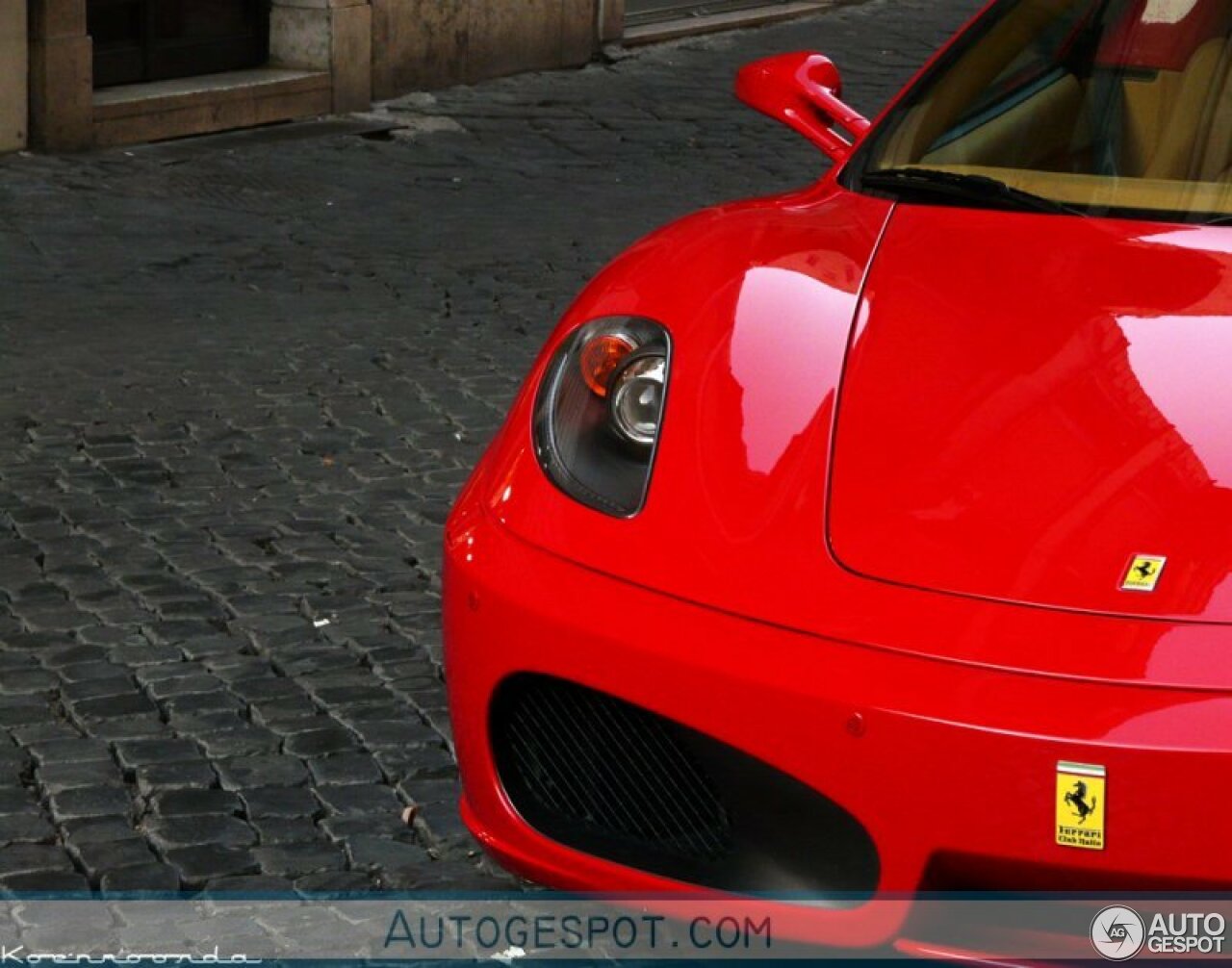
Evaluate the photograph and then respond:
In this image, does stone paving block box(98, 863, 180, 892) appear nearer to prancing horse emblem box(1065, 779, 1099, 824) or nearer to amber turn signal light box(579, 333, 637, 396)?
amber turn signal light box(579, 333, 637, 396)

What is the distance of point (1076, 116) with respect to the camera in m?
3.78

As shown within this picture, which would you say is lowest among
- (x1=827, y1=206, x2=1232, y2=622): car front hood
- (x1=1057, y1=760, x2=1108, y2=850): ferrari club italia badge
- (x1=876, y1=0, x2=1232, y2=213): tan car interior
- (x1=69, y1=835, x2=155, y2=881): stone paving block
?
(x1=69, y1=835, x2=155, y2=881): stone paving block

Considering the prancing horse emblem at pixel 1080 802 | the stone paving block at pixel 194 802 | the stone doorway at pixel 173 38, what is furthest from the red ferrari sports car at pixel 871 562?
the stone doorway at pixel 173 38

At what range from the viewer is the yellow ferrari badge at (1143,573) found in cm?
262

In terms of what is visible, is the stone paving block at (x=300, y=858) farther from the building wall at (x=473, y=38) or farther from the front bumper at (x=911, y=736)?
the building wall at (x=473, y=38)

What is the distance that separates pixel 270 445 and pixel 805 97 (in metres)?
2.03


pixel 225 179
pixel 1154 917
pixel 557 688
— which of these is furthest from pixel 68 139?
pixel 1154 917

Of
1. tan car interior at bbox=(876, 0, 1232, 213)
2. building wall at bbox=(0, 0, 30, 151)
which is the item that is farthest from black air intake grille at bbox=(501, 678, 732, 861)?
building wall at bbox=(0, 0, 30, 151)

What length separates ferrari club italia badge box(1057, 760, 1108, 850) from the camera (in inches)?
95.2

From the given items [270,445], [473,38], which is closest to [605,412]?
[270,445]

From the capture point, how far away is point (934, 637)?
2.60 meters

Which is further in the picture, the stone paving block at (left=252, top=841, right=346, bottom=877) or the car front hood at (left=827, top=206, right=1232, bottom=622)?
the stone paving block at (left=252, top=841, right=346, bottom=877)

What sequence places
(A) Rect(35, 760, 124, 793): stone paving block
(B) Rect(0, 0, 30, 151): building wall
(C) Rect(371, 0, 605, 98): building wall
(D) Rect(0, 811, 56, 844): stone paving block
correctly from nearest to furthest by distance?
(D) Rect(0, 811, 56, 844): stone paving block
(A) Rect(35, 760, 124, 793): stone paving block
(B) Rect(0, 0, 30, 151): building wall
(C) Rect(371, 0, 605, 98): building wall

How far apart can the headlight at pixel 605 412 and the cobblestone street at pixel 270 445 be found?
0.74 meters
